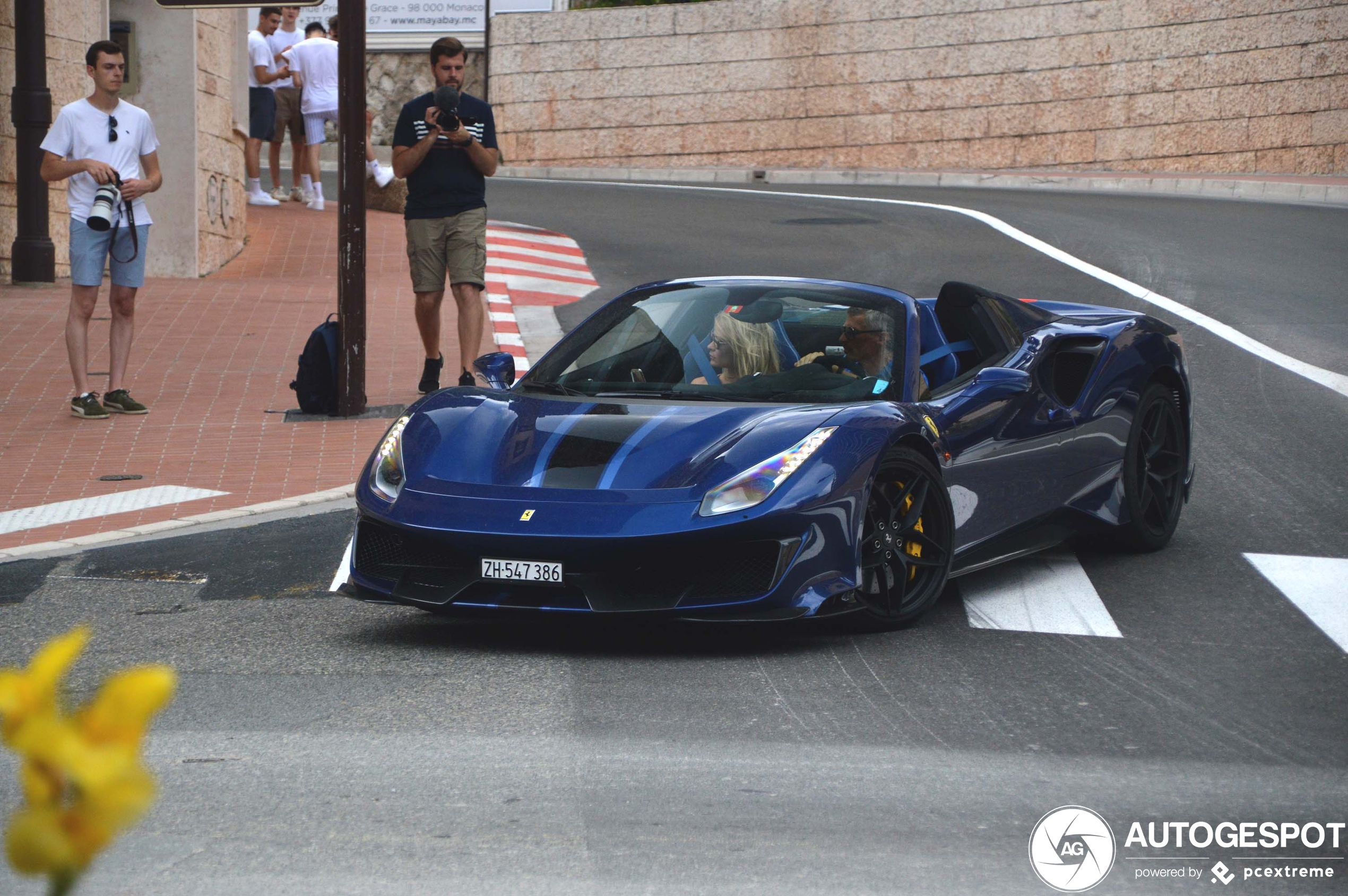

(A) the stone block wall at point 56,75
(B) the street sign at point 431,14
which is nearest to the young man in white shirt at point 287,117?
(A) the stone block wall at point 56,75

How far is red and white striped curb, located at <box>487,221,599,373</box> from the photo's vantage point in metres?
13.0

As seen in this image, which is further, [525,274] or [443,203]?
[525,274]

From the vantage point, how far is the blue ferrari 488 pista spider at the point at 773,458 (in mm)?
4883

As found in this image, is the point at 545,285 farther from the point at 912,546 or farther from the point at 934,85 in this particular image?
the point at 934,85

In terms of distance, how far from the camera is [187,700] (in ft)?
14.7

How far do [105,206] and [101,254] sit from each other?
332 millimetres

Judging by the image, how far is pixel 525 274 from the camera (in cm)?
1549

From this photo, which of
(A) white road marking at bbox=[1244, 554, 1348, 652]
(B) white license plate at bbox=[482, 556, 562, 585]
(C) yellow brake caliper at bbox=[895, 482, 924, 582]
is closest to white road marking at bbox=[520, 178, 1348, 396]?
(A) white road marking at bbox=[1244, 554, 1348, 652]

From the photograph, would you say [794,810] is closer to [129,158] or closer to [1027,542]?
[1027,542]

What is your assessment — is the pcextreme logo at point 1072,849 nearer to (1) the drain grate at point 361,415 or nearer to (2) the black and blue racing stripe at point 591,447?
(2) the black and blue racing stripe at point 591,447

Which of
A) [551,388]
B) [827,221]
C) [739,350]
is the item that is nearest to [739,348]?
[739,350]

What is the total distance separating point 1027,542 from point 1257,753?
2.10 m

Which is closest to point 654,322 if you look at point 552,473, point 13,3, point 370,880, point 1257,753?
point 552,473

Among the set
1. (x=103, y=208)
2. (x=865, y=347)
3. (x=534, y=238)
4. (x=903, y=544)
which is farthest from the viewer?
(x=534, y=238)
